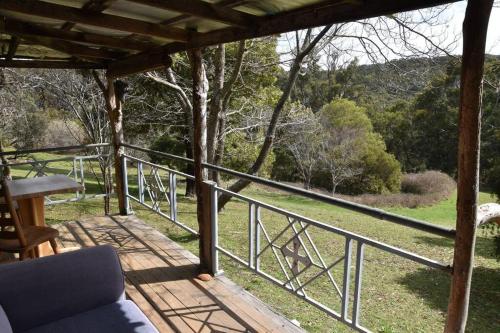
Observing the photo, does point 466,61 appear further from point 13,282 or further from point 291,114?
point 291,114

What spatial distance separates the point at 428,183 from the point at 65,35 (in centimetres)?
1742

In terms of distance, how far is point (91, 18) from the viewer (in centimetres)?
239

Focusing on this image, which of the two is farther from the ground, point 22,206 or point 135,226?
point 22,206

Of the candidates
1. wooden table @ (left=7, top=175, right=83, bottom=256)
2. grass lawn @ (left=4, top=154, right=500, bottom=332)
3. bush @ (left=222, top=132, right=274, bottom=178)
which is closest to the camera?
wooden table @ (left=7, top=175, right=83, bottom=256)

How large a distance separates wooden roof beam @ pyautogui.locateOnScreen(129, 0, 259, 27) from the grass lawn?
302cm

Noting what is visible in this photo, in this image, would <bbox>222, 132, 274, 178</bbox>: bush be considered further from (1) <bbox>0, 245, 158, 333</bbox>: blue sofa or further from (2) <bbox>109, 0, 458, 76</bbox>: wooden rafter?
(1) <bbox>0, 245, 158, 333</bbox>: blue sofa

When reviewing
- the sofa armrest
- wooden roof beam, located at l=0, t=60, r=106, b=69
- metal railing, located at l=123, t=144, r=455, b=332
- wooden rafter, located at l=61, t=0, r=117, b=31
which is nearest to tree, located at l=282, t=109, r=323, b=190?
metal railing, located at l=123, t=144, r=455, b=332

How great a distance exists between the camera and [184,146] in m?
11.5

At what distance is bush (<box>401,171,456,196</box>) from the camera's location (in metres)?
16.9

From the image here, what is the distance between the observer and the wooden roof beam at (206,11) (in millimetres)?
2012

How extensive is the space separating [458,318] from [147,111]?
29.5 ft

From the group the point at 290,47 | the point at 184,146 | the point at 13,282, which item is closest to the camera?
the point at 13,282

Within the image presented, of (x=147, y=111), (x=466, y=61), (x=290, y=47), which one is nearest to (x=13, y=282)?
(x=466, y=61)

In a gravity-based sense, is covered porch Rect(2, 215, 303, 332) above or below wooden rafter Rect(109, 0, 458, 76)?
below
